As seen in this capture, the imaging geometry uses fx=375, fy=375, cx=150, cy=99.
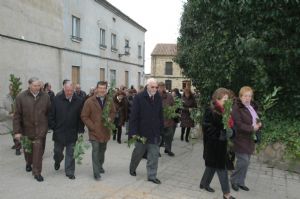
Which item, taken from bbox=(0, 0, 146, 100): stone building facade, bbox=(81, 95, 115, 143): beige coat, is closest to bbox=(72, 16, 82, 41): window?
bbox=(0, 0, 146, 100): stone building facade

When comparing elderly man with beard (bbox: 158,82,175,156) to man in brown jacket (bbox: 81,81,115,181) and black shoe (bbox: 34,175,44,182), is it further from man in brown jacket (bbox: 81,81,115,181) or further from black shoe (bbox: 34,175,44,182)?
black shoe (bbox: 34,175,44,182)

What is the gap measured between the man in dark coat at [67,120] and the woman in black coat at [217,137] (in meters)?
2.45

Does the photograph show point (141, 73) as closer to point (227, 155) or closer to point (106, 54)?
point (106, 54)

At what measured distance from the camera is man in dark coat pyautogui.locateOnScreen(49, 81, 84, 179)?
6.77 metres

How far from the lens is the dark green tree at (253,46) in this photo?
8195 millimetres

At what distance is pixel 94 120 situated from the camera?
6.70m

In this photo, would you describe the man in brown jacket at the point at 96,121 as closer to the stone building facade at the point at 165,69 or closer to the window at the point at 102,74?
the window at the point at 102,74

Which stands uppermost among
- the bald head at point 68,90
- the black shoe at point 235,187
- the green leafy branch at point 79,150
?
the bald head at point 68,90

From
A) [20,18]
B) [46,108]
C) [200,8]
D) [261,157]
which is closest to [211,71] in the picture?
[200,8]

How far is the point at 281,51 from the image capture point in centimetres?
834

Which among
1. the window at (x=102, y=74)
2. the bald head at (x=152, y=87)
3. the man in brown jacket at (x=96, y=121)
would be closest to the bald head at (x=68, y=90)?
the man in brown jacket at (x=96, y=121)

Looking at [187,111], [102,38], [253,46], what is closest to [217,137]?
[253,46]

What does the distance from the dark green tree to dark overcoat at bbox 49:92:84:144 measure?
3.89 m

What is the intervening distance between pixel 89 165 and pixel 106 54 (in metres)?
18.1
